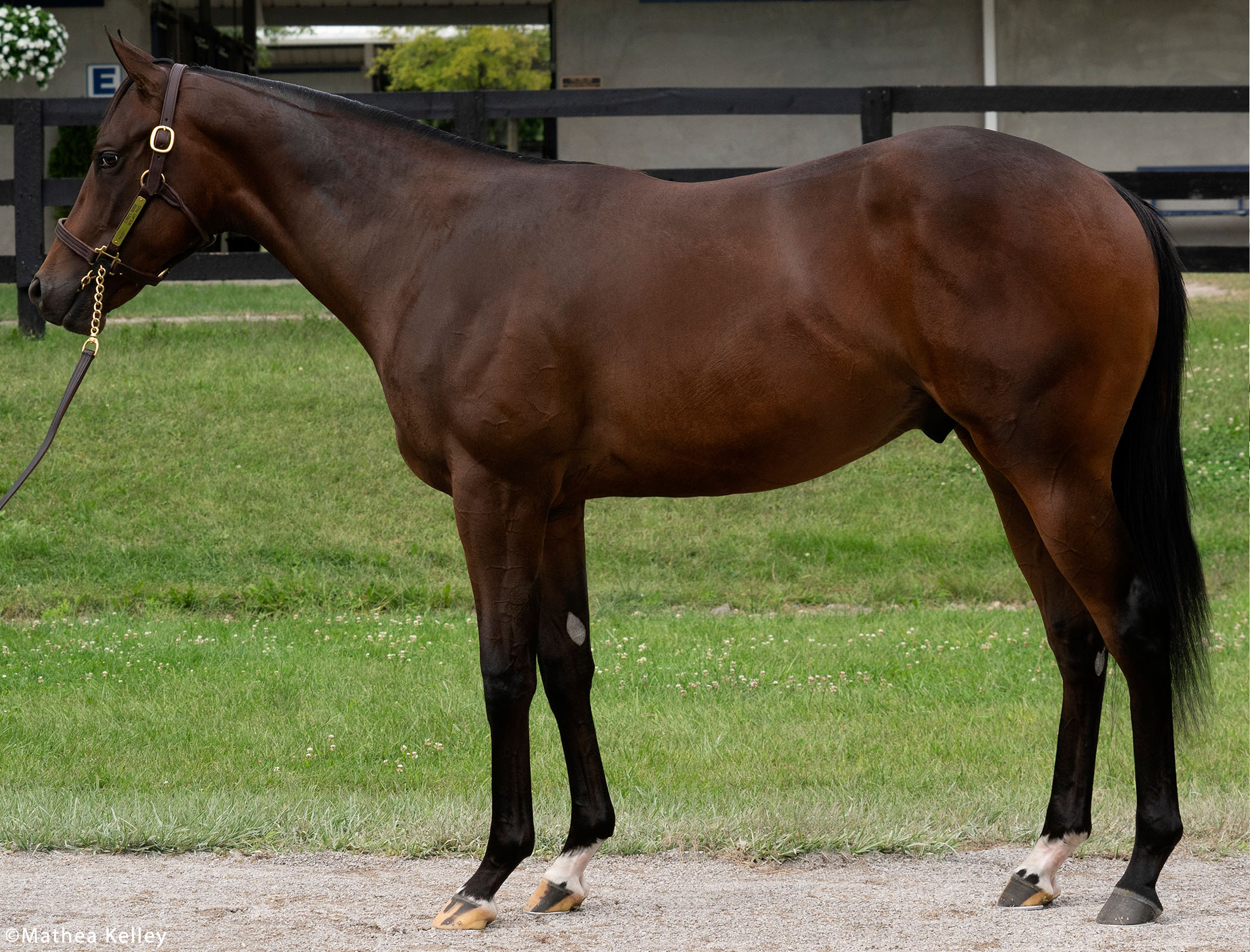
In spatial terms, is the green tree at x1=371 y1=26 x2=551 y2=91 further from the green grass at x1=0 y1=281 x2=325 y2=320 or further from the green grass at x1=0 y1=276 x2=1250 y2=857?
the green grass at x1=0 y1=276 x2=1250 y2=857

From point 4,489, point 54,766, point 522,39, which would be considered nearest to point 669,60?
point 4,489

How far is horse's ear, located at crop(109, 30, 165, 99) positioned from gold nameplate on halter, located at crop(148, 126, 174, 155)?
10 centimetres

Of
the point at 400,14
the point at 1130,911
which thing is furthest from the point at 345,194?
the point at 400,14

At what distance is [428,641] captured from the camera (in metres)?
6.45

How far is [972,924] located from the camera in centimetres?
347

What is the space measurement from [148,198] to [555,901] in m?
2.27

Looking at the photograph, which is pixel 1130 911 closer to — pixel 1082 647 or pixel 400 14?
pixel 1082 647

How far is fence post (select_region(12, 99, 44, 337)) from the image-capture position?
9609mm

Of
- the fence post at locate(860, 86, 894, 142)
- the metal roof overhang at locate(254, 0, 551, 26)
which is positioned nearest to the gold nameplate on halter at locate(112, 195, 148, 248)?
the fence post at locate(860, 86, 894, 142)

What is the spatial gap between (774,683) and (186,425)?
4.79 metres

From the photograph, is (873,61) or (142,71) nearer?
(142,71)

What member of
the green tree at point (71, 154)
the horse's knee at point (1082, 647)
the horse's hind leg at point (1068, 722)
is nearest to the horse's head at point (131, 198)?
the horse's hind leg at point (1068, 722)

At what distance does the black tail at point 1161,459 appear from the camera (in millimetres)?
3486

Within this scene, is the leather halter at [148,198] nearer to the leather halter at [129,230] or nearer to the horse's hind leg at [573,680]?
the leather halter at [129,230]
